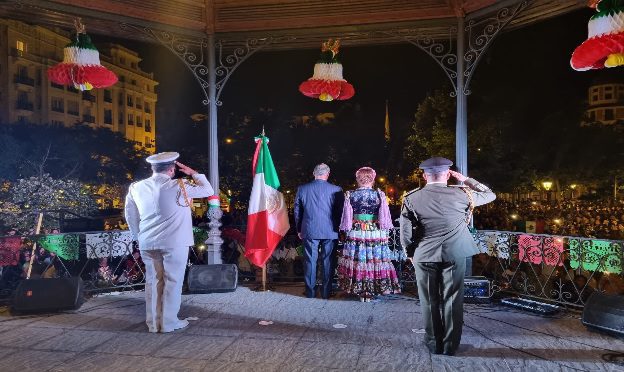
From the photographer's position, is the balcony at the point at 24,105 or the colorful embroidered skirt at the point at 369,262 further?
the balcony at the point at 24,105

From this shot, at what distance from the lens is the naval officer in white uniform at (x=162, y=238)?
5.21 metres

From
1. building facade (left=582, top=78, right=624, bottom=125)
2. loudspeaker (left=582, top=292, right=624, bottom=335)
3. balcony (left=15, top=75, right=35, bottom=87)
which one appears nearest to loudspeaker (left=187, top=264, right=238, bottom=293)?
loudspeaker (left=582, top=292, right=624, bottom=335)

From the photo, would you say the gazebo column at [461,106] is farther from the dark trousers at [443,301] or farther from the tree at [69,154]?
Result: the tree at [69,154]

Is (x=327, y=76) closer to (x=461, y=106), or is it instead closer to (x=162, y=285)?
(x=461, y=106)

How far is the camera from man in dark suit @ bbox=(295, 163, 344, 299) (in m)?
6.91

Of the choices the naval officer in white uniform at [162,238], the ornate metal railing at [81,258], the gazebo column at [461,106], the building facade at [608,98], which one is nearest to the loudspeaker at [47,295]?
the ornate metal railing at [81,258]

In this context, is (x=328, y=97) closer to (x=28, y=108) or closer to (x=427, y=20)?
(x=427, y=20)

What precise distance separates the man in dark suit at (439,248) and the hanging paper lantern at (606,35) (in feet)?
5.99

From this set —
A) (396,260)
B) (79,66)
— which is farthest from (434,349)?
(79,66)

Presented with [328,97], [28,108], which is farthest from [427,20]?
[28,108]

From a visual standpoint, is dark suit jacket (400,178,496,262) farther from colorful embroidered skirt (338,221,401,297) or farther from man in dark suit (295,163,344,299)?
man in dark suit (295,163,344,299)

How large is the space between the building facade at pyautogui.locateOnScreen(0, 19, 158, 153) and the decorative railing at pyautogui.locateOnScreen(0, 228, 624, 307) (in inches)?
1243

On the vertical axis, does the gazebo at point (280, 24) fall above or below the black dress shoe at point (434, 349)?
above

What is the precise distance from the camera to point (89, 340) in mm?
4980
